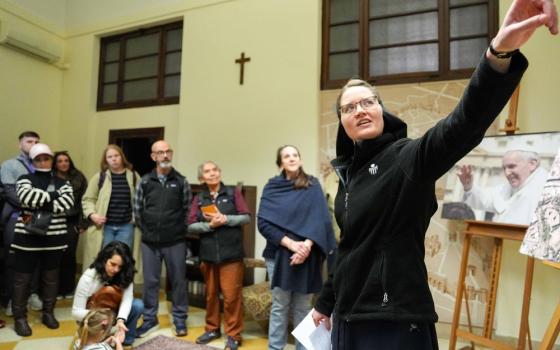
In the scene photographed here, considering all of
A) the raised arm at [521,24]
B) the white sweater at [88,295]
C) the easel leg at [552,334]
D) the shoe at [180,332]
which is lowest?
the shoe at [180,332]

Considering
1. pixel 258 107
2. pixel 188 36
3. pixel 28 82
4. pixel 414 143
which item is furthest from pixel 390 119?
pixel 28 82

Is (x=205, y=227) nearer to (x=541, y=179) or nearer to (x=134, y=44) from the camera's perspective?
(x=541, y=179)

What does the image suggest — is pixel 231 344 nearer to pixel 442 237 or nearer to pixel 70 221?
pixel 442 237

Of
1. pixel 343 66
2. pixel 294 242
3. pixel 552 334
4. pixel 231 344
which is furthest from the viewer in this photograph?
pixel 343 66

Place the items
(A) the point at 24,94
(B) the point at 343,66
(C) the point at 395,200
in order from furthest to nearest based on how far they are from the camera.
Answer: (A) the point at 24,94
(B) the point at 343,66
(C) the point at 395,200

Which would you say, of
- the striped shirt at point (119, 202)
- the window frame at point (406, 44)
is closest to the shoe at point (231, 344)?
the striped shirt at point (119, 202)

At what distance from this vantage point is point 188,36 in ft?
11.2

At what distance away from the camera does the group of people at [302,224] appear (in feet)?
2.08

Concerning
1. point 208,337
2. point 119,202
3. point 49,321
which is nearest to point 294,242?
point 208,337

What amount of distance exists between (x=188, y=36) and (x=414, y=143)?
324cm

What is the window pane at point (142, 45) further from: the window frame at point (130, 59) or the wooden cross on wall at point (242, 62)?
the wooden cross on wall at point (242, 62)

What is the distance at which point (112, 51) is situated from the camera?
13.3ft

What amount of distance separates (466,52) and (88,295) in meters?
3.13

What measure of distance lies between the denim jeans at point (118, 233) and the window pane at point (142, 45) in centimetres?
209
